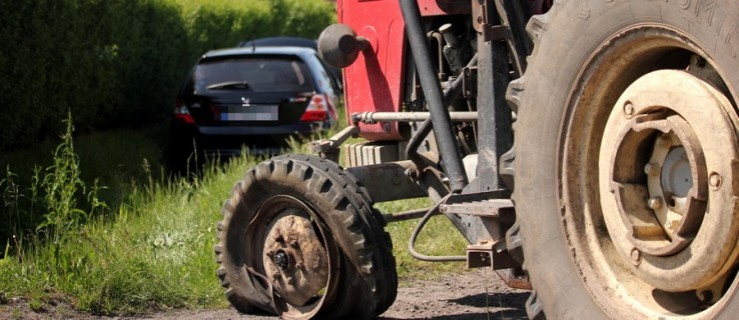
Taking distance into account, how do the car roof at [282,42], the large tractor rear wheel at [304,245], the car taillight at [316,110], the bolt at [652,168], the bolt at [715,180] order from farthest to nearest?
1. the car roof at [282,42]
2. the car taillight at [316,110]
3. the large tractor rear wheel at [304,245]
4. the bolt at [652,168]
5. the bolt at [715,180]

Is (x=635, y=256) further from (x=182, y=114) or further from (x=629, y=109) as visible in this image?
(x=182, y=114)

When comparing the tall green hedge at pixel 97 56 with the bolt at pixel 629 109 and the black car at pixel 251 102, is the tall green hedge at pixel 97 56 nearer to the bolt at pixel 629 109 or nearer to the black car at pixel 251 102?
the black car at pixel 251 102

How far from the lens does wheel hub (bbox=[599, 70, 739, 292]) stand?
10.2ft

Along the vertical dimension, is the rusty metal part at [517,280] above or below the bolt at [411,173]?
below

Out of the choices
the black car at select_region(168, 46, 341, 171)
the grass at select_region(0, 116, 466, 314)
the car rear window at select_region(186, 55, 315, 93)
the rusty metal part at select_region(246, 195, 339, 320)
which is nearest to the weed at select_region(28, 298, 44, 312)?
the grass at select_region(0, 116, 466, 314)

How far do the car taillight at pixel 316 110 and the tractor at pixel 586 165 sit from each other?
8.40m

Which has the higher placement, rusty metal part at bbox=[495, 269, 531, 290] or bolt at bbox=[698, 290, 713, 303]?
bolt at bbox=[698, 290, 713, 303]

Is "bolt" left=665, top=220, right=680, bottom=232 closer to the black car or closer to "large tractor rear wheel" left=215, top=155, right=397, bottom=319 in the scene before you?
"large tractor rear wheel" left=215, top=155, right=397, bottom=319

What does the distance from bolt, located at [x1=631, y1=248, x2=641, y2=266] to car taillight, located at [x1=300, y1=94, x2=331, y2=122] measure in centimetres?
1073

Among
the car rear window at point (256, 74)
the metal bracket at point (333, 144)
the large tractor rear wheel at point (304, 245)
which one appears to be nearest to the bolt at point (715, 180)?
the large tractor rear wheel at point (304, 245)

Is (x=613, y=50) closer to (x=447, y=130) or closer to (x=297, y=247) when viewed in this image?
(x=447, y=130)

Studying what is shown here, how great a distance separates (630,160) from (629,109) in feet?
0.46

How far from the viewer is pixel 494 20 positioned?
4613 mm

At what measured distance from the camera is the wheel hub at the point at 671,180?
312 cm
